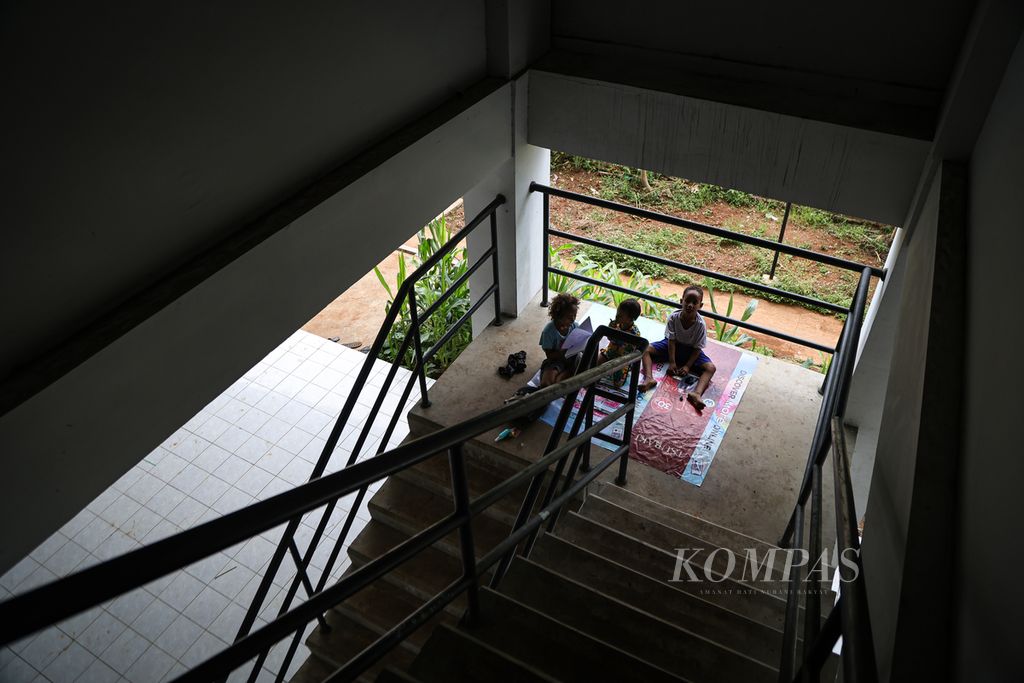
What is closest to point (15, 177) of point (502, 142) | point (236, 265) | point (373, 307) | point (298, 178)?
point (236, 265)

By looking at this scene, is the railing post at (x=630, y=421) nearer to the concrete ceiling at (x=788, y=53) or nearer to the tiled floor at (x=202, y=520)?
the concrete ceiling at (x=788, y=53)

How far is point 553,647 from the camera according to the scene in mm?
1950

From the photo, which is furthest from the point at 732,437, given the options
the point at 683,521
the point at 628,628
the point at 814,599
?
the point at 814,599

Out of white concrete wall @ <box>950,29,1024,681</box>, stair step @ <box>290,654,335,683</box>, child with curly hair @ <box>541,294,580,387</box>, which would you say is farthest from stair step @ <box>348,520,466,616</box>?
white concrete wall @ <box>950,29,1024,681</box>

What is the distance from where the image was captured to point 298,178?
2561 mm

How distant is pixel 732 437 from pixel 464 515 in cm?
263

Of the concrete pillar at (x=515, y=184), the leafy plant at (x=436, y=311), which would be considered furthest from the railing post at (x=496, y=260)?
the leafy plant at (x=436, y=311)

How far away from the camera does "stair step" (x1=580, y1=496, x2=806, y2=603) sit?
294 cm

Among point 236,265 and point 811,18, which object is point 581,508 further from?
point 811,18

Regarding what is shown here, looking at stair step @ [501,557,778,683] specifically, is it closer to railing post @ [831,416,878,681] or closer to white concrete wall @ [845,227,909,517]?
railing post @ [831,416,878,681]

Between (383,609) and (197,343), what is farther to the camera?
(383,609)

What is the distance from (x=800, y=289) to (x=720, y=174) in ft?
15.0

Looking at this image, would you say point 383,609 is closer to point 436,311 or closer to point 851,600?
point 851,600

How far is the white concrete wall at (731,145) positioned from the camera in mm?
2998
